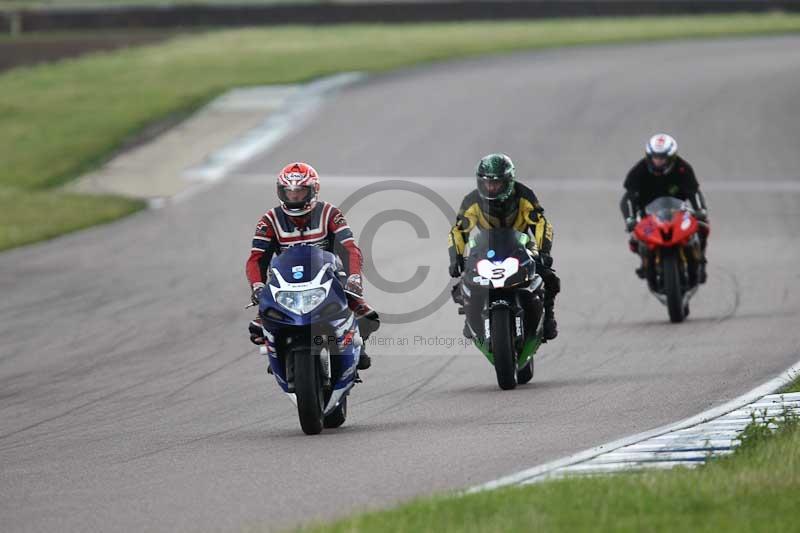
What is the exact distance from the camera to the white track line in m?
7.61

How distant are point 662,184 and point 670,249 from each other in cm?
86

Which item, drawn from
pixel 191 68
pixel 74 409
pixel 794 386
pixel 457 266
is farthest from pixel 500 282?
pixel 191 68

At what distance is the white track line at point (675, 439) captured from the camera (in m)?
Answer: 7.61

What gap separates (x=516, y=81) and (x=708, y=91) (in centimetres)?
506

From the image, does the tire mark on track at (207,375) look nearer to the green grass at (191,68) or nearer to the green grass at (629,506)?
the green grass at (629,506)

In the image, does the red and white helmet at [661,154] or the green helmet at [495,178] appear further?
the red and white helmet at [661,154]

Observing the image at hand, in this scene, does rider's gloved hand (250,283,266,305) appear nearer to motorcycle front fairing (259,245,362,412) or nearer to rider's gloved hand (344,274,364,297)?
motorcycle front fairing (259,245,362,412)

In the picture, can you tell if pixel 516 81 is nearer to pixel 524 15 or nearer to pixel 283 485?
pixel 524 15

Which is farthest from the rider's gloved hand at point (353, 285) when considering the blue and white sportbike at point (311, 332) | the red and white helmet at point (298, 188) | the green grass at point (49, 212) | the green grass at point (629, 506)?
the green grass at point (49, 212)

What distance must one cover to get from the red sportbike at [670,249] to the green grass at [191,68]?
431 inches

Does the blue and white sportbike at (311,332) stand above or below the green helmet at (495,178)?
below

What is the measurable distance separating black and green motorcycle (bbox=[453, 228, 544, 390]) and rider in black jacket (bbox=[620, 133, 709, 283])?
4540 millimetres

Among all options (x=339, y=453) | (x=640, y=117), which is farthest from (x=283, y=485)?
(x=640, y=117)

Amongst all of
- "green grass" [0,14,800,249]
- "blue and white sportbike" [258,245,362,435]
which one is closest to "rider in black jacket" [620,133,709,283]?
"blue and white sportbike" [258,245,362,435]
